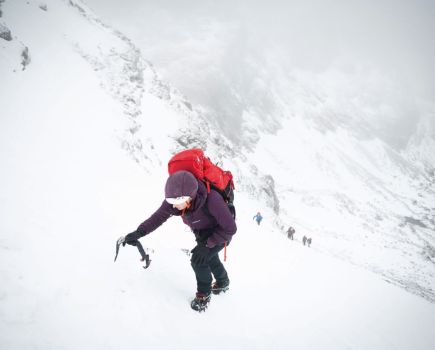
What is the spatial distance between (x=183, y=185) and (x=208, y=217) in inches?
26.6

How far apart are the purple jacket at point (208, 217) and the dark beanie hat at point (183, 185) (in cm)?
21

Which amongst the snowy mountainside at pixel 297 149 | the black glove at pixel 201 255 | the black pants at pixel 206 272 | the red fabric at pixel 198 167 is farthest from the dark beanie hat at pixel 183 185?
the snowy mountainside at pixel 297 149

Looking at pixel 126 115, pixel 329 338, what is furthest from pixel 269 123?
pixel 329 338

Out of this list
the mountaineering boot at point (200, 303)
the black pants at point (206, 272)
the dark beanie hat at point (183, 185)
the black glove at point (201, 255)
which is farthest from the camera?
the mountaineering boot at point (200, 303)

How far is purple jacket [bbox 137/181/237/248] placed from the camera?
3.21m

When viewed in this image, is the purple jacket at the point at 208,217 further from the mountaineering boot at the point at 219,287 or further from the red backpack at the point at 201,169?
the mountaineering boot at the point at 219,287

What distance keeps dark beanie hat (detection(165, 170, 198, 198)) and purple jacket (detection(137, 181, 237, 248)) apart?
0.21 metres

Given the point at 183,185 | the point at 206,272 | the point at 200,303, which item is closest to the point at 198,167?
the point at 183,185

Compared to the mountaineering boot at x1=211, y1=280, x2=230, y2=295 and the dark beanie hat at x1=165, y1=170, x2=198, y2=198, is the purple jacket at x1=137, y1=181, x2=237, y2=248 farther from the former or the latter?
the mountaineering boot at x1=211, y1=280, x2=230, y2=295

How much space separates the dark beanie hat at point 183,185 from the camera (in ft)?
9.81

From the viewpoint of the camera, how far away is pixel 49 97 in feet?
44.1

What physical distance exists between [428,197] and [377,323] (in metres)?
123

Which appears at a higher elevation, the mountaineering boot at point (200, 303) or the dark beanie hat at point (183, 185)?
the dark beanie hat at point (183, 185)

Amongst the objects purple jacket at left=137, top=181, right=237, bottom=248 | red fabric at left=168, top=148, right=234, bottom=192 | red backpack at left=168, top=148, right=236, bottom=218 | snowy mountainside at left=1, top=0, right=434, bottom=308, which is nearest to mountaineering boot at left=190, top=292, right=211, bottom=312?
purple jacket at left=137, top=181, right=237, bottom=248
